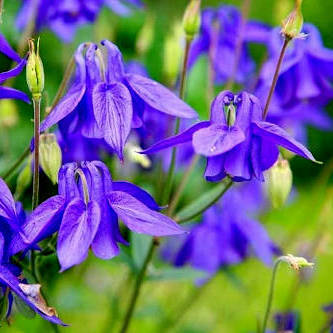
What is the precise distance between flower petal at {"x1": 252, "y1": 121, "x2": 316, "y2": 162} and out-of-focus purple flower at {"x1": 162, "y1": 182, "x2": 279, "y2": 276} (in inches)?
22.5

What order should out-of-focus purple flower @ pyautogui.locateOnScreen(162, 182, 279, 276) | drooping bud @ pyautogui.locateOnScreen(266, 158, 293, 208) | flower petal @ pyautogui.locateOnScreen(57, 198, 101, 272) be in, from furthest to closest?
out-of-focus purple flower @ pyautogui.locateOnScreen(162, 182, 279, 276) → drooping bud @ pyautogui.locateOnScreen(266, 158, 293, 208) → flower petal @ pyautogui.locateOnScreen(57, 198, 101, 272)

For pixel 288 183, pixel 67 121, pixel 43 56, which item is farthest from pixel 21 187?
pixel 43 56

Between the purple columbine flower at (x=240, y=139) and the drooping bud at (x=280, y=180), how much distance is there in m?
0.16

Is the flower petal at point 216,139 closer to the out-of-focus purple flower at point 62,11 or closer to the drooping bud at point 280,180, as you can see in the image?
the drooping bud at point 280,180

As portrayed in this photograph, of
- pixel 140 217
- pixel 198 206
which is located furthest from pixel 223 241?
pixel 140 217

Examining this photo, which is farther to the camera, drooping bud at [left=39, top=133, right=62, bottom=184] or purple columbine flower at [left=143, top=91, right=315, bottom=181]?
drooping bud at [left=39, top=133, right=62, bottom=184]

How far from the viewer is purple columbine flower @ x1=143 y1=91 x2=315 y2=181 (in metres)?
0.88

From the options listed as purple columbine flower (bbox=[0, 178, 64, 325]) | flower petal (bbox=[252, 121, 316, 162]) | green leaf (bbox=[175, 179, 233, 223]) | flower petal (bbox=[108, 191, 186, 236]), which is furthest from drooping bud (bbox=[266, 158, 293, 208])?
purple columbine flower (bbox=[0, 178, 64, 325])

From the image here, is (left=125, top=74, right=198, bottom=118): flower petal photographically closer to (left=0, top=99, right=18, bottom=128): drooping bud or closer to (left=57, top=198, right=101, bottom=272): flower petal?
(left=57, top=198, right=101, bottom=272): flower petal

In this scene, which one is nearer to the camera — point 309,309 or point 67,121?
point 67,121

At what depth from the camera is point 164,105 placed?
982 millimetres

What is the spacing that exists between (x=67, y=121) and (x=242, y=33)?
535mm

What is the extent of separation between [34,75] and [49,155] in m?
0.12

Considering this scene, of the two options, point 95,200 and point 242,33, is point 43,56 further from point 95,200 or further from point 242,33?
point 95,200
